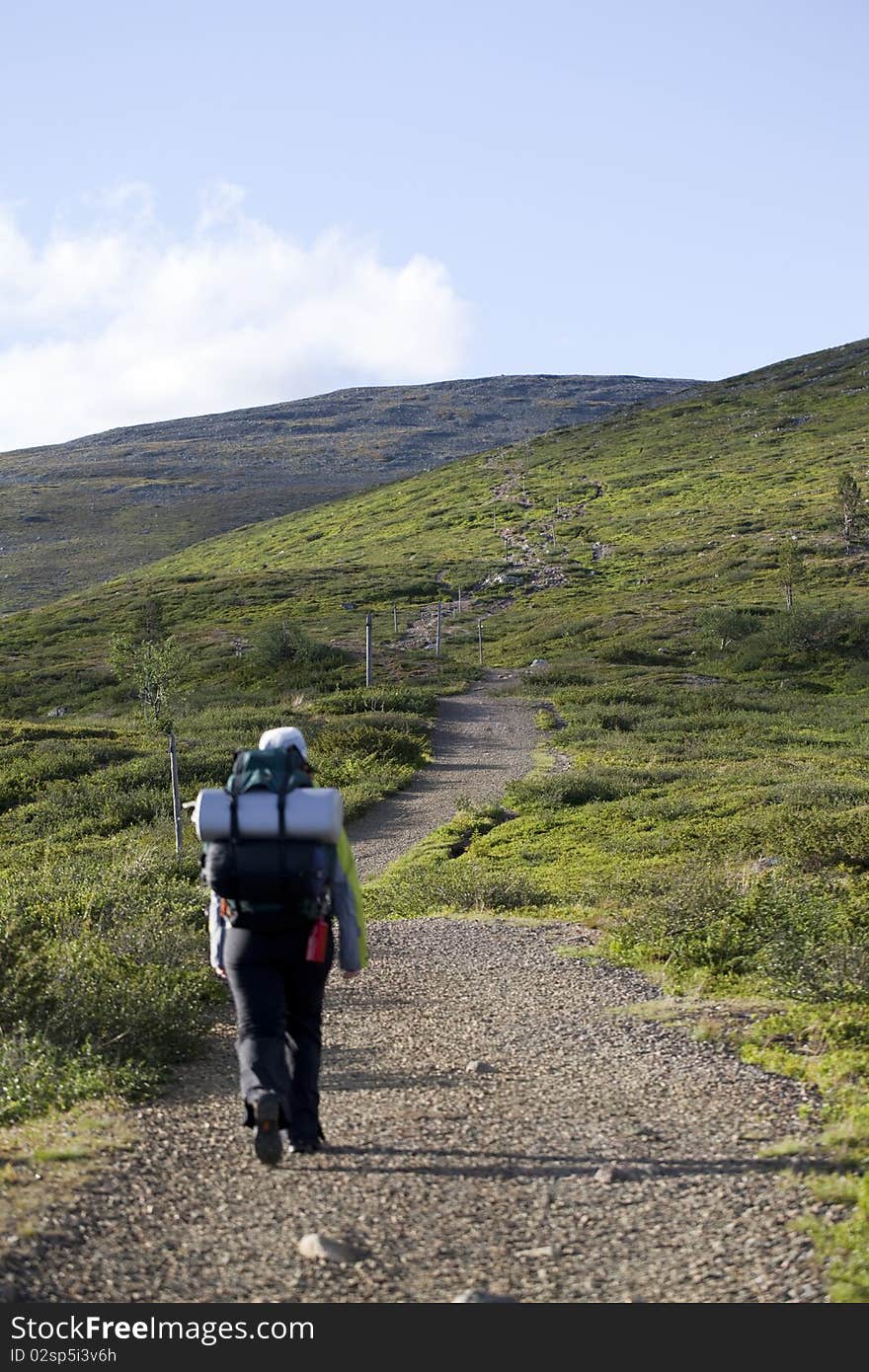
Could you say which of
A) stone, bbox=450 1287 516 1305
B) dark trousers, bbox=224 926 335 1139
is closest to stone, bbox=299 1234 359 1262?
stone, bbox=450 1287 516 1305

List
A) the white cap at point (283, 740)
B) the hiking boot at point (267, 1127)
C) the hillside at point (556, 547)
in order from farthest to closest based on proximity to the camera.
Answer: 1. the hillside at point (556, 547)
2. the white cap at point (283, 740)
3. the hiking boot at point (267, 1127)

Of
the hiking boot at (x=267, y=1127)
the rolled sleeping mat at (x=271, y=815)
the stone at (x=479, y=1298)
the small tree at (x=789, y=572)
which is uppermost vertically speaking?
the small tree at (x=789, y=572)

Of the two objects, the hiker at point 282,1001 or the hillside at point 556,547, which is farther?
the hillside at point 556,547

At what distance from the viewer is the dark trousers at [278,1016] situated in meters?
5.66

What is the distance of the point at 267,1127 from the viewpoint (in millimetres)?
5512

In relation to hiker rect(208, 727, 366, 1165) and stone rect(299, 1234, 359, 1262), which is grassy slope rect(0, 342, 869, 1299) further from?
hiker rect(208, 727, 366, 1165)

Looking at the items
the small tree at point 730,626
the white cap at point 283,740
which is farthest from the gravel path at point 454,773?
the small tree at point 730,626

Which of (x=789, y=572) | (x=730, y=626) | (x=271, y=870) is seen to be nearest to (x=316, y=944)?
(x=271, y=870)

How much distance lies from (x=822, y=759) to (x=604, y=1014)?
19.2 m

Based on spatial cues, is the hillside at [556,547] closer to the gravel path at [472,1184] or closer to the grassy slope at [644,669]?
the grassy slope at [644,669]

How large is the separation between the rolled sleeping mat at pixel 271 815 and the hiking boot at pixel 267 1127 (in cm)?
119

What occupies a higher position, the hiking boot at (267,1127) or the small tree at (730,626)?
the small tree at (730,626)

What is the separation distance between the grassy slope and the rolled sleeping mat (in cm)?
270

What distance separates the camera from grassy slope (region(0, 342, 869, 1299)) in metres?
10.1
